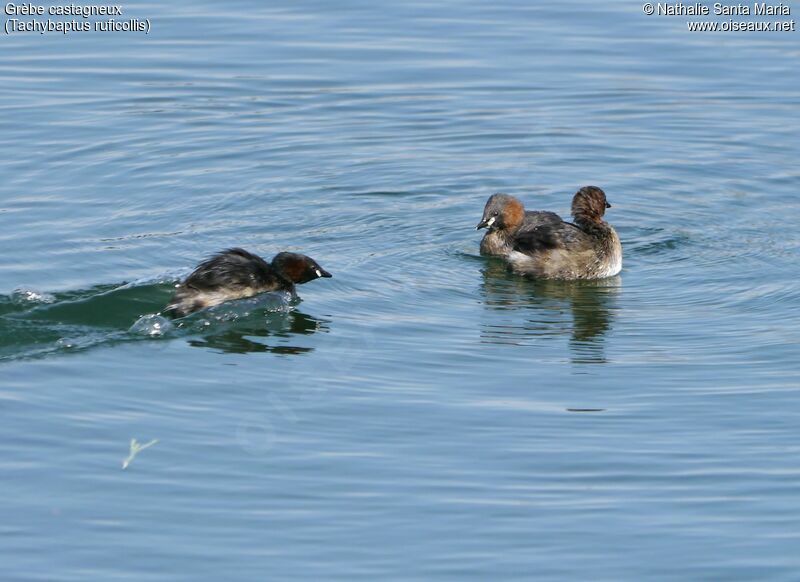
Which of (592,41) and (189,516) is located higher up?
(592,41)

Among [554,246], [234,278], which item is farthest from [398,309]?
[554,246]

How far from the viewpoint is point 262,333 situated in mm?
11523

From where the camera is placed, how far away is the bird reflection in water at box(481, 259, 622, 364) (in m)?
11.3

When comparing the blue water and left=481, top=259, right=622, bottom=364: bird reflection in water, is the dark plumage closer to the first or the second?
the blue water

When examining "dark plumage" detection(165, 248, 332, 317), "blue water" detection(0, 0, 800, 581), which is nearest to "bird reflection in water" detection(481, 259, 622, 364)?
"blue water" detection(0, 0, 800, 581)

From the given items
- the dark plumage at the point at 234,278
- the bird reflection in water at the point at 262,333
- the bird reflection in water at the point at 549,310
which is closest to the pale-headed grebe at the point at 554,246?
the bird reflection in water at the point at 549,310

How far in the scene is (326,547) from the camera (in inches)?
306

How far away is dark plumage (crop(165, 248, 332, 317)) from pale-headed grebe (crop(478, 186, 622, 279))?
2042 mm

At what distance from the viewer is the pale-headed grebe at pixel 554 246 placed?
43.1 feet

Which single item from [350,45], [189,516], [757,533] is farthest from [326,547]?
[350,45]

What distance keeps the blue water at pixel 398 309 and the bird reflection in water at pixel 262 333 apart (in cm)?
4

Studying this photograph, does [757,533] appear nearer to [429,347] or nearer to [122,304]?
[429,347]

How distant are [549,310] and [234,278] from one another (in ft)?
8.52

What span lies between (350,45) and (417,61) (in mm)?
1240
